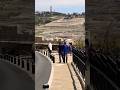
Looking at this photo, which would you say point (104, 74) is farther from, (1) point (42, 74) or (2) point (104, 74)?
(1) point (42, 74)

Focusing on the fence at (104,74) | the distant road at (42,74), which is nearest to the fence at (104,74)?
the fence at (104,74)

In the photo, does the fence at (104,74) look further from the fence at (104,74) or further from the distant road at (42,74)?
the distant road at (42,74)

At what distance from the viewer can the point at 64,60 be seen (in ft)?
92.0

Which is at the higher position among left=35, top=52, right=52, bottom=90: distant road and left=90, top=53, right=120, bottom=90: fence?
left=90, top=53, right=120, bottom=90: fence

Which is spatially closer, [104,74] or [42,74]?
[104,74]

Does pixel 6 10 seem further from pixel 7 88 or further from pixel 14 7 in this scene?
pixel 7 88

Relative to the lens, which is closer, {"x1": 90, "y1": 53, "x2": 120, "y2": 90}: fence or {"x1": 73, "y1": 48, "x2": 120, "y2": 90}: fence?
{"x1": 73, "y1": 48, "x2": 120, "y2": 90}: fence

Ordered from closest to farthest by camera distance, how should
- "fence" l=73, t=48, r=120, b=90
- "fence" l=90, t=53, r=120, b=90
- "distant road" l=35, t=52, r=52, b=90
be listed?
"fence" l=73, t=48, r=120, b=90 < "fence" l=90, t=53, r=120, b=90 < "distant road" l=35, t=52, r=52, b=90

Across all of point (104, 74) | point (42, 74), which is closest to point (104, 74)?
point (104, 74)

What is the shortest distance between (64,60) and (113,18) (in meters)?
29.4

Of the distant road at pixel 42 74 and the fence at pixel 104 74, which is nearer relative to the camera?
the fence at pixel 104 74

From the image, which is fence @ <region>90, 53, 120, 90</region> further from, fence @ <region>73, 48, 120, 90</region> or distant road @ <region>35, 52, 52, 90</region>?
distant road @ <region>35, 52, 52, 90</region>

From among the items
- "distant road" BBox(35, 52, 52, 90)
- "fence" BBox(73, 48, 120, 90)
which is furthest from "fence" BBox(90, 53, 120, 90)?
"distant road" BBox(35, 52, 52, 90)

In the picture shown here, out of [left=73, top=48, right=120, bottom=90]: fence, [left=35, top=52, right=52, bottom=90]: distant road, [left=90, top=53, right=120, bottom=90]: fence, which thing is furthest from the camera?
[left=35, top=52, right=52, bottom=90]: distant road
